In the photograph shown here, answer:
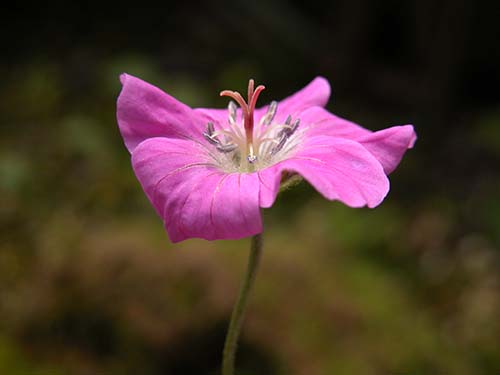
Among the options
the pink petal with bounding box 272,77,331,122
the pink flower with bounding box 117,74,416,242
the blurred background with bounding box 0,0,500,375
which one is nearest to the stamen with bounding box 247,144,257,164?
the pink flower with bounding box 117,74,416,242

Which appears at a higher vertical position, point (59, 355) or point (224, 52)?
point (224, 52)

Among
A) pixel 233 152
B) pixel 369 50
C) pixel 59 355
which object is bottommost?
pixel 59 355

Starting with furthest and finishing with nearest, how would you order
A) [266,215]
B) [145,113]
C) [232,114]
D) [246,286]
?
[266,215]
[232,114]
[145,113]
[246,286]

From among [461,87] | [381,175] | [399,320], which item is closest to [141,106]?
[381,175]

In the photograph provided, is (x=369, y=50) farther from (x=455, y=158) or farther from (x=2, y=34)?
(x=2, y=34)

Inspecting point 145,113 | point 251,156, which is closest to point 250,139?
point 251,156

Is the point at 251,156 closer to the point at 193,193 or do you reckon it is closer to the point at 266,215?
the point at 193,193

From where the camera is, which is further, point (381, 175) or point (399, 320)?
point (399, 320)
